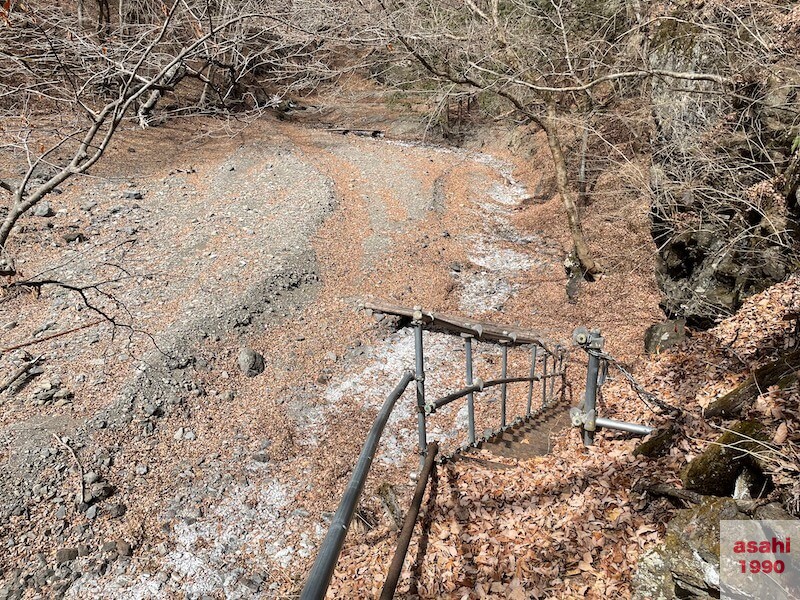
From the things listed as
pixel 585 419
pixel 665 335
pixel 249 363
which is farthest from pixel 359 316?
pixel 585 419

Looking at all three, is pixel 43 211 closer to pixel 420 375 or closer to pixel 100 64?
pixel 100 64

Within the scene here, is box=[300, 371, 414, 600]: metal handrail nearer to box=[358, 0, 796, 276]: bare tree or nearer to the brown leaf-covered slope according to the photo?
the brown leaf-covered slope

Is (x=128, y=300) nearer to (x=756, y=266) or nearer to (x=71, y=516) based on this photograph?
(x=71, y=516)

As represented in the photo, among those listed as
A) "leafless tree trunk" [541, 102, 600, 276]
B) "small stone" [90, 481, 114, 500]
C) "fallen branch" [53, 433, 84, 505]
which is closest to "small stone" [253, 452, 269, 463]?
"small stone" [90, 481, 114, 500]

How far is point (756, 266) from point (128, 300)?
10585mm

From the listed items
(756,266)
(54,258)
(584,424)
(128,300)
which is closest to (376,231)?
(128,300)

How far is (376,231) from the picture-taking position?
45.9ft

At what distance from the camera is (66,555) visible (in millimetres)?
5492
